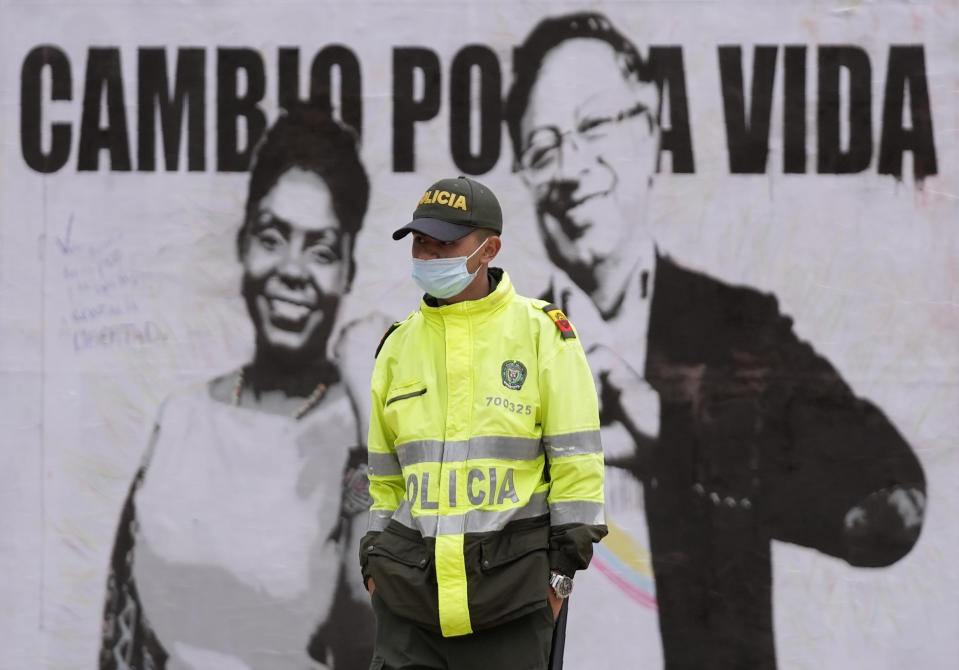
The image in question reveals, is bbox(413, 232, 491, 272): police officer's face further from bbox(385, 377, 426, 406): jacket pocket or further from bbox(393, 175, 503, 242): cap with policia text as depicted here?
bbox(385, 377, 426, 406): jacket pocket

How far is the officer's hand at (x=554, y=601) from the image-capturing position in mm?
3314

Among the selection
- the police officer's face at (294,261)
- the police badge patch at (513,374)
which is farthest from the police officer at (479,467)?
the police officer's face at (294,261)

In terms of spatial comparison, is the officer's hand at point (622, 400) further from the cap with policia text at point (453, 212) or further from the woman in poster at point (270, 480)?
the cap with policia text at point (453, 212)

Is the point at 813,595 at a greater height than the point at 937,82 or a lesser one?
lesser

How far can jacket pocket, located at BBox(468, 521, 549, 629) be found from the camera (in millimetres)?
3240

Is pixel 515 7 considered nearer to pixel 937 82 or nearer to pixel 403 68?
pixel 403 68

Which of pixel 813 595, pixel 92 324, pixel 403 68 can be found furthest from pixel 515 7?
pixel 813 595

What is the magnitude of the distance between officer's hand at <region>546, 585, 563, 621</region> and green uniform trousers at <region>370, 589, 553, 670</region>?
20 mm

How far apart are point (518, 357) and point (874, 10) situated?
2.84 metres

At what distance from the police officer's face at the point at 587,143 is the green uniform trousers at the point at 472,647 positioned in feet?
7.62

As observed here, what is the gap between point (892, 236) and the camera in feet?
17.5

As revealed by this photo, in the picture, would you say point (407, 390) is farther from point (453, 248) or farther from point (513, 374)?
point (453, 248)

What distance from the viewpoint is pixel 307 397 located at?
5.41 m

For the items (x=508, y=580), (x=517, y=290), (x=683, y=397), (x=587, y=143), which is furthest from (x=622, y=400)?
(x=508, y=580)
